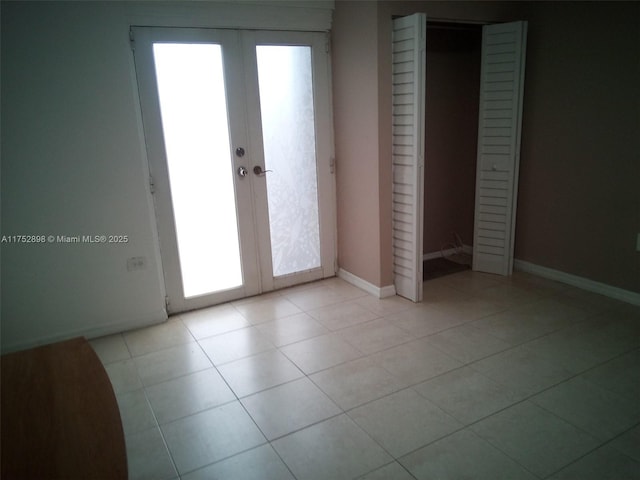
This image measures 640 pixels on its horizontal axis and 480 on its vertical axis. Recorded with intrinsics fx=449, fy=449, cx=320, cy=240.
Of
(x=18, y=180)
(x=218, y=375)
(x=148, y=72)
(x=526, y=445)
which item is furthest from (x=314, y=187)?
(x=526, y=445)

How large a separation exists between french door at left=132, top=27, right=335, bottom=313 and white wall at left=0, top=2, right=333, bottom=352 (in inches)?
5.1

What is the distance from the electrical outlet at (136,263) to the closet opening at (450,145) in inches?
89.4

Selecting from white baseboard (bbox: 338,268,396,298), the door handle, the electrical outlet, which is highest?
the door handle

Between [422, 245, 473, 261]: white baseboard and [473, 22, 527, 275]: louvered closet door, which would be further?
[422, 245, 473, 261]: white baseboard

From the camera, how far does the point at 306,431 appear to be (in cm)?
201

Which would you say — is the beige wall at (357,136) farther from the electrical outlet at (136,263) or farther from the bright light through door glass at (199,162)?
the electrical outlet at (136,263)

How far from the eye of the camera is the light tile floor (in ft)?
5.97

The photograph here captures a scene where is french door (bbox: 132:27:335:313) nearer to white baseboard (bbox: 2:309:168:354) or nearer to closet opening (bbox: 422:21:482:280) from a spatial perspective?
white baseboard (bbox: 2:309:168:354)

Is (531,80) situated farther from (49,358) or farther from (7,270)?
(7,270)

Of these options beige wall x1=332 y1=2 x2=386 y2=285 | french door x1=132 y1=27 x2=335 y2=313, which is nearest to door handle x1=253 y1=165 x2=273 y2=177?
french door x1=132 y1=27 x2=335 y2=313

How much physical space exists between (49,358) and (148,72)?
2.04 m

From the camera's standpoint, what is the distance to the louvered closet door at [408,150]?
114 inches

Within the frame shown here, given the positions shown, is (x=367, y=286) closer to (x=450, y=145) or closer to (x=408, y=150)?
(x=408, y=150)

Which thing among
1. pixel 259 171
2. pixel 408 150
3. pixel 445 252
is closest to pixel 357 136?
pixel 408 150
